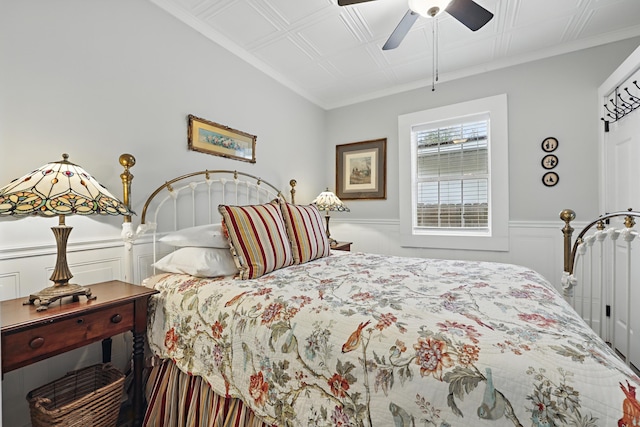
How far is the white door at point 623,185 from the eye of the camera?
202 centimetres

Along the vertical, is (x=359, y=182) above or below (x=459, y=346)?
above

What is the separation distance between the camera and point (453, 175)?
10.6 feet

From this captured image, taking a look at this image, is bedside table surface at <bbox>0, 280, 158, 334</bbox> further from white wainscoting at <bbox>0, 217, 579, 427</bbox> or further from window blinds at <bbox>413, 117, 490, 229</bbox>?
window blinds at <bbox>413, 117, 490, 229</bbox>

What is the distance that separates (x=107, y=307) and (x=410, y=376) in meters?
1.31

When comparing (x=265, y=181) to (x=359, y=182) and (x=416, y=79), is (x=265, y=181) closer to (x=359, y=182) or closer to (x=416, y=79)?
(x=359, y=182)

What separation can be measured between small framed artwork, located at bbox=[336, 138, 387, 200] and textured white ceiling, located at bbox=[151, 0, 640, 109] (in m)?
0.82

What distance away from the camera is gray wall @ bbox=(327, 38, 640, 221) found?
255 cm

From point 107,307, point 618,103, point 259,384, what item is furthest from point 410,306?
point 618,103

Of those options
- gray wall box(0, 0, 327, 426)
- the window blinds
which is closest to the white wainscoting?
gray wall box(0, 0, 327, 426)

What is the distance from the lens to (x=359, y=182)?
374 centimetres

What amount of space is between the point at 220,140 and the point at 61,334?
5.64ft

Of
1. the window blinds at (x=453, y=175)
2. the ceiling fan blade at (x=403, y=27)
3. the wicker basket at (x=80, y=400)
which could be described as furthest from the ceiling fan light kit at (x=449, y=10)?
the wicker basket at (x=80, y=400)

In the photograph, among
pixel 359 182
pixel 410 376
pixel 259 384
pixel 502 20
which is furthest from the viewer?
pixel 359 182

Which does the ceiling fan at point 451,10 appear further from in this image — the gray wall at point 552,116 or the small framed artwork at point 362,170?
the small framed artwork at point 362,170
